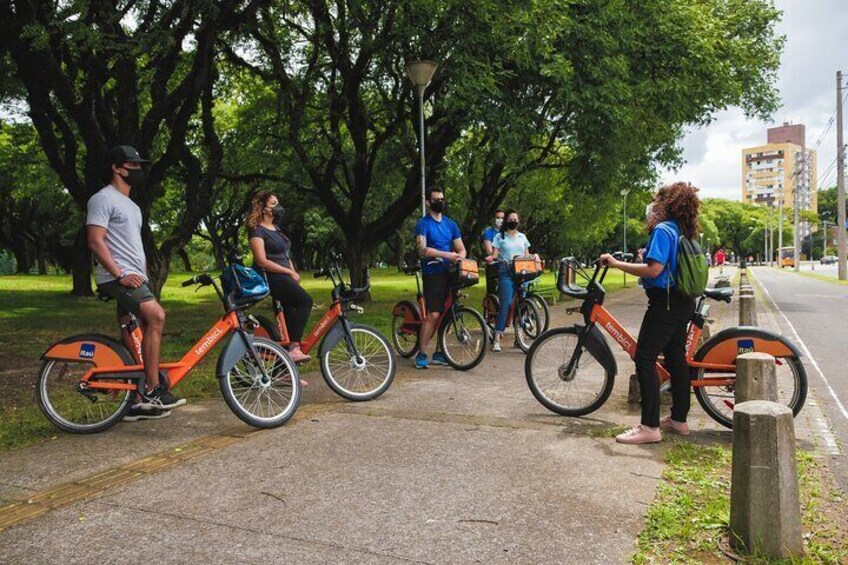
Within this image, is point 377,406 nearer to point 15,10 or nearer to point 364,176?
point 15,10

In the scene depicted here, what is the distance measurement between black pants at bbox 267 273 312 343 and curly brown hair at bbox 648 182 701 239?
322 cm

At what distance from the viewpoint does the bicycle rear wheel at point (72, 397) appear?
483cm

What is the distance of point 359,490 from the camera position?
3.67m

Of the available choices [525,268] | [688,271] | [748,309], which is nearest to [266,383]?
[688,271]

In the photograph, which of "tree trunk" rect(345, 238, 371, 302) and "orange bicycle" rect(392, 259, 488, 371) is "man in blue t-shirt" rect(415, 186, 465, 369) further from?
"tree trunk" rect(345, 238, 371, 302)

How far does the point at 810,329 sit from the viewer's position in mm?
12008

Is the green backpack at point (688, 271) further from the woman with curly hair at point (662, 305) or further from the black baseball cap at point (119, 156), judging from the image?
the black baseball cap at point (119, 156)

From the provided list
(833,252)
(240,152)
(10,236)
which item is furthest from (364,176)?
(833,252)

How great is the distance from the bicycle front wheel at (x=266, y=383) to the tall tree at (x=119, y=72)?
4.48 m

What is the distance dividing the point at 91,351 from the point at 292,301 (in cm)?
185

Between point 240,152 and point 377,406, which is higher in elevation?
point 240,152

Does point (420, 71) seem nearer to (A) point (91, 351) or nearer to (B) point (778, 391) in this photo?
(A) point (91, 351)

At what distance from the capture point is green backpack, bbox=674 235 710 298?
4.44 metres

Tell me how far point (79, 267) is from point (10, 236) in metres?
27.8
